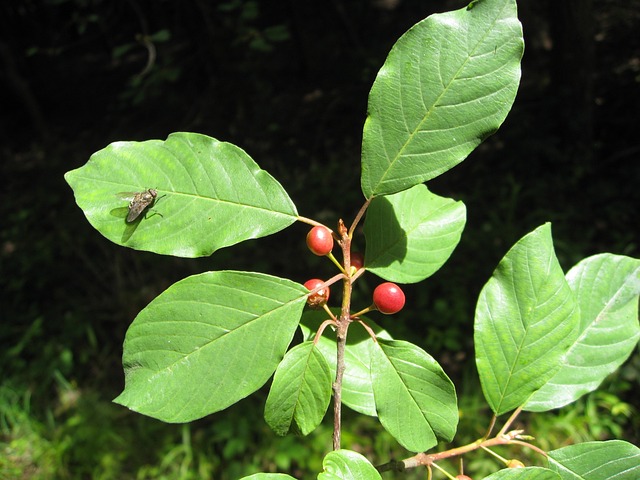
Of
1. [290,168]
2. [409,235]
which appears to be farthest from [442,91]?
[290,168]

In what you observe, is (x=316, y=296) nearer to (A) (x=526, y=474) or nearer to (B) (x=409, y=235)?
(B) (x=409, y=235)

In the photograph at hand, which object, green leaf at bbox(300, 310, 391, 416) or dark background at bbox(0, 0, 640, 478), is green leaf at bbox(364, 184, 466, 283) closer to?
green leaf at bbox(300, 310, 391, 416)

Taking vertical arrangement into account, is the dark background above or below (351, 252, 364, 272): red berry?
below

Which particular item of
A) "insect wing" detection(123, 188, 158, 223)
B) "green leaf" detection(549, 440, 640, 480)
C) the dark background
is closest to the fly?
"insect wing" detection(123, 188, 158, 223)

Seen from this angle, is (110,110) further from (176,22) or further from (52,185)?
(176,22)

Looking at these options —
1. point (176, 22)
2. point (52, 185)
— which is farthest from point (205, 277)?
point (52, 185)

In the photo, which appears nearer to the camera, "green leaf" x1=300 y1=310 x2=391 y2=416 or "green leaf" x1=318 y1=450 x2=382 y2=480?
"green leaf" x1=318 y1=450 x2=382 y2=480

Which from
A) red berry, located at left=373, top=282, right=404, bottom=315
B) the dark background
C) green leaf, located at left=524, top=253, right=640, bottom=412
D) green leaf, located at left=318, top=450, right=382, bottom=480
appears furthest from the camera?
the dark background
